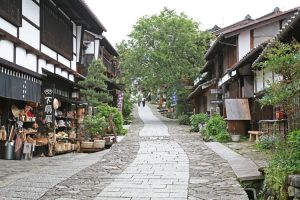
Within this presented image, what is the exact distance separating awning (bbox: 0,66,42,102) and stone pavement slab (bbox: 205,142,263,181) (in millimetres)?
7346

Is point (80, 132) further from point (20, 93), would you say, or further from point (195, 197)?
point (195, 197)

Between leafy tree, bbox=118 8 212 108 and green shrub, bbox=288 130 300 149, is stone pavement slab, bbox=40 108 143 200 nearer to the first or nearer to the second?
green shrub, bbox=288 130 300 149

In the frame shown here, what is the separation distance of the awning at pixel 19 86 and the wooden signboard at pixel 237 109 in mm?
10314

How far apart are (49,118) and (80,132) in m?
3.36

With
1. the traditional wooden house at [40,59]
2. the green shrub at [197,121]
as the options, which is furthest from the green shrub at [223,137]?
the traditional wooden house at [40,59]

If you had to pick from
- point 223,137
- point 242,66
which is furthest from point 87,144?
point 242,66

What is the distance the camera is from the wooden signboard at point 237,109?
68.2 ft

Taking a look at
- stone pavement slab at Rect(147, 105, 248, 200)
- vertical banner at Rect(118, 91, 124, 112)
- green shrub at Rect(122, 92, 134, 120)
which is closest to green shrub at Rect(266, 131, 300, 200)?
stone pavement slab at Rect(147, 105, 248, 200)

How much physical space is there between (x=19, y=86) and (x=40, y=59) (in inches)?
101

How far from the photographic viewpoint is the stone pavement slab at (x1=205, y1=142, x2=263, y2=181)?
9.51 meters

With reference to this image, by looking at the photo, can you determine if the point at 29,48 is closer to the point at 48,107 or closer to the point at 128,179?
the point at 48,107

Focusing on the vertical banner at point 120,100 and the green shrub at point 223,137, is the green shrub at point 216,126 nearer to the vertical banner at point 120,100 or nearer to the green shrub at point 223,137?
the green shrub at point 223,137

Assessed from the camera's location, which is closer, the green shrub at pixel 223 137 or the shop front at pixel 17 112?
the shop front at pixel 17 112

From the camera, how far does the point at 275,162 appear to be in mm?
8070
